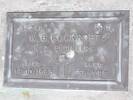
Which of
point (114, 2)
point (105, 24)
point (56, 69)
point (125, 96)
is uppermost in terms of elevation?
point (114, 2)

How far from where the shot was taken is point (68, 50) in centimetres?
395

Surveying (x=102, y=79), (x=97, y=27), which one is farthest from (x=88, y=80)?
(x=97, y=27)

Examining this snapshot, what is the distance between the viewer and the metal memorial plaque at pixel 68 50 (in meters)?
3.83

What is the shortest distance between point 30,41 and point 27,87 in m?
0.61

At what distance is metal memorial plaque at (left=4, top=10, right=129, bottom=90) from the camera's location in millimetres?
3830

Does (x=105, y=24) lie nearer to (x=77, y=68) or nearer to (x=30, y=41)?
(x=77, y=68)

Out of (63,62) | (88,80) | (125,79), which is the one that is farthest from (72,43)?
(125,79)

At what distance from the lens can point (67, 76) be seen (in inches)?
154

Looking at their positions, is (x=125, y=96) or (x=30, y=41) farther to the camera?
(x=30, y=41)

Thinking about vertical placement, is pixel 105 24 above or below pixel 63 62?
above

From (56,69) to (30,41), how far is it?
0.52 meters

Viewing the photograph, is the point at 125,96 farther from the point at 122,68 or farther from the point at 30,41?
the point at 30,41

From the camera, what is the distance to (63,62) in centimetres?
394

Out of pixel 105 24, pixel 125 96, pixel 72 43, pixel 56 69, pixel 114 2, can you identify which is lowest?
pixel 125 96
